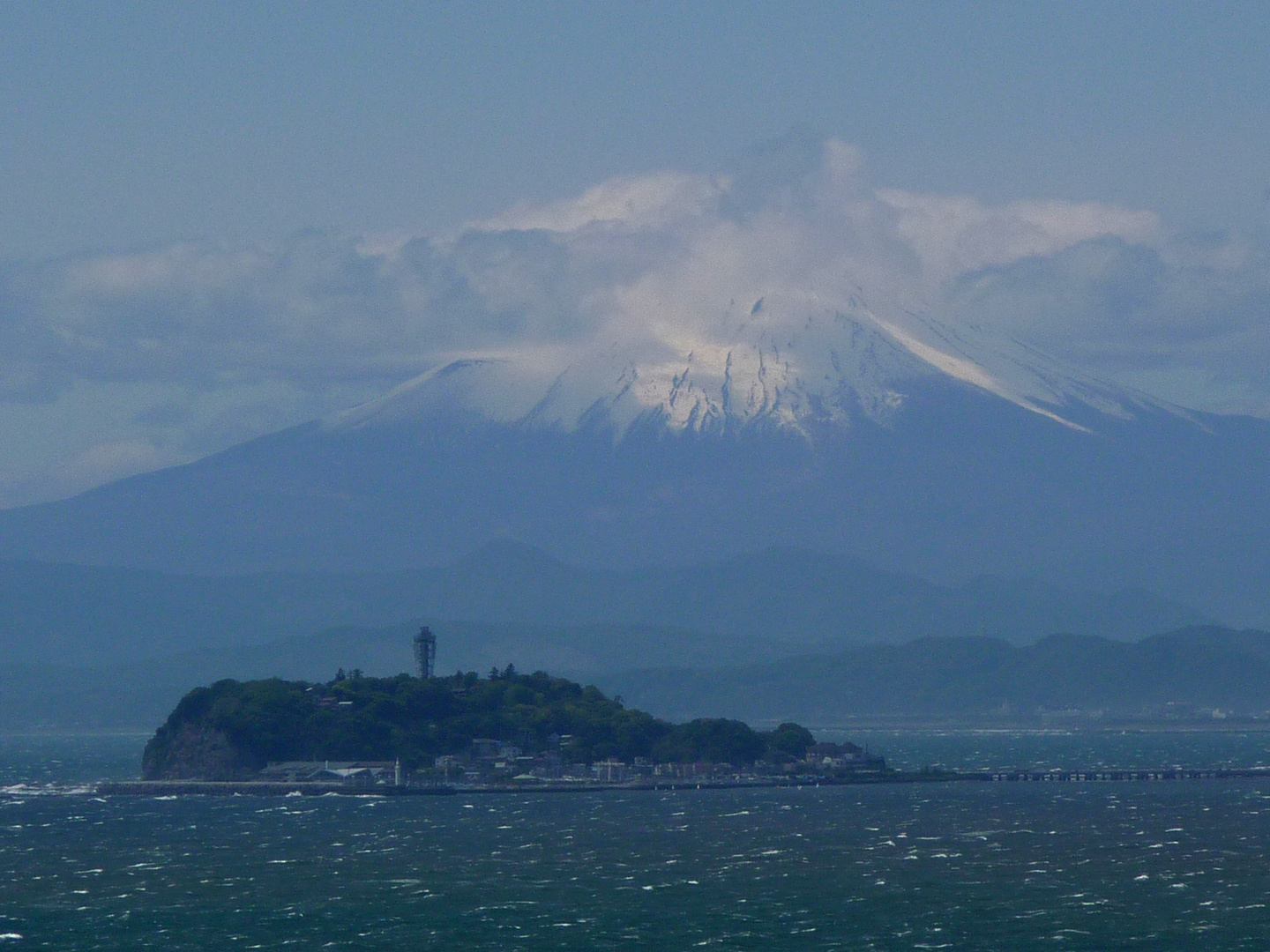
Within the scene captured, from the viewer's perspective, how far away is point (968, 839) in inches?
5054

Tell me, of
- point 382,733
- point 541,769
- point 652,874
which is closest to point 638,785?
point 541,769

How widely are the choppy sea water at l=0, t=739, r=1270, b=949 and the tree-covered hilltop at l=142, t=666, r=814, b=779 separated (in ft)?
79.5

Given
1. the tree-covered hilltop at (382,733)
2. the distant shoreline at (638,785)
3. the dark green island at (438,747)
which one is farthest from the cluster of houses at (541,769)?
the distant shoreline at (638,785)

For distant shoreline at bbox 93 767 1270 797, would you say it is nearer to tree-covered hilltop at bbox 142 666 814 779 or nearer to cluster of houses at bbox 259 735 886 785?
cluster of houses at bbox 259 735 886 785

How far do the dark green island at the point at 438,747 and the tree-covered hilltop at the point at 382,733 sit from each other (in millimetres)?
95

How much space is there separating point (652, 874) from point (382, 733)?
268ft

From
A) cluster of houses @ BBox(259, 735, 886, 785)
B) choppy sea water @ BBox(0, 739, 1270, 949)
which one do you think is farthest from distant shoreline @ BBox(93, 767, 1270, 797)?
choppy sea water @ BBox(0, 739, 1270, 949)

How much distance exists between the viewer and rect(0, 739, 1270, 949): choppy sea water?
92750mm

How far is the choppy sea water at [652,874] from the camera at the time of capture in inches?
3652

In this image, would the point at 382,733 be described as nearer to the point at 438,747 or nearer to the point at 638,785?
the point at 438,747

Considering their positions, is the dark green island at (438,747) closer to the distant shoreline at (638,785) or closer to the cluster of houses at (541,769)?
the cluster of houses at (541,769)

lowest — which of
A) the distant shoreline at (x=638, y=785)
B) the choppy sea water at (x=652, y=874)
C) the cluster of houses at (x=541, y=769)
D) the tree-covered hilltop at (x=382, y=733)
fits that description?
the choppy sea water at (x=652, y=874)

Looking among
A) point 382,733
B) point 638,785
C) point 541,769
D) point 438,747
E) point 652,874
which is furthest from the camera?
point 438,747

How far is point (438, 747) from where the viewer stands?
192m
